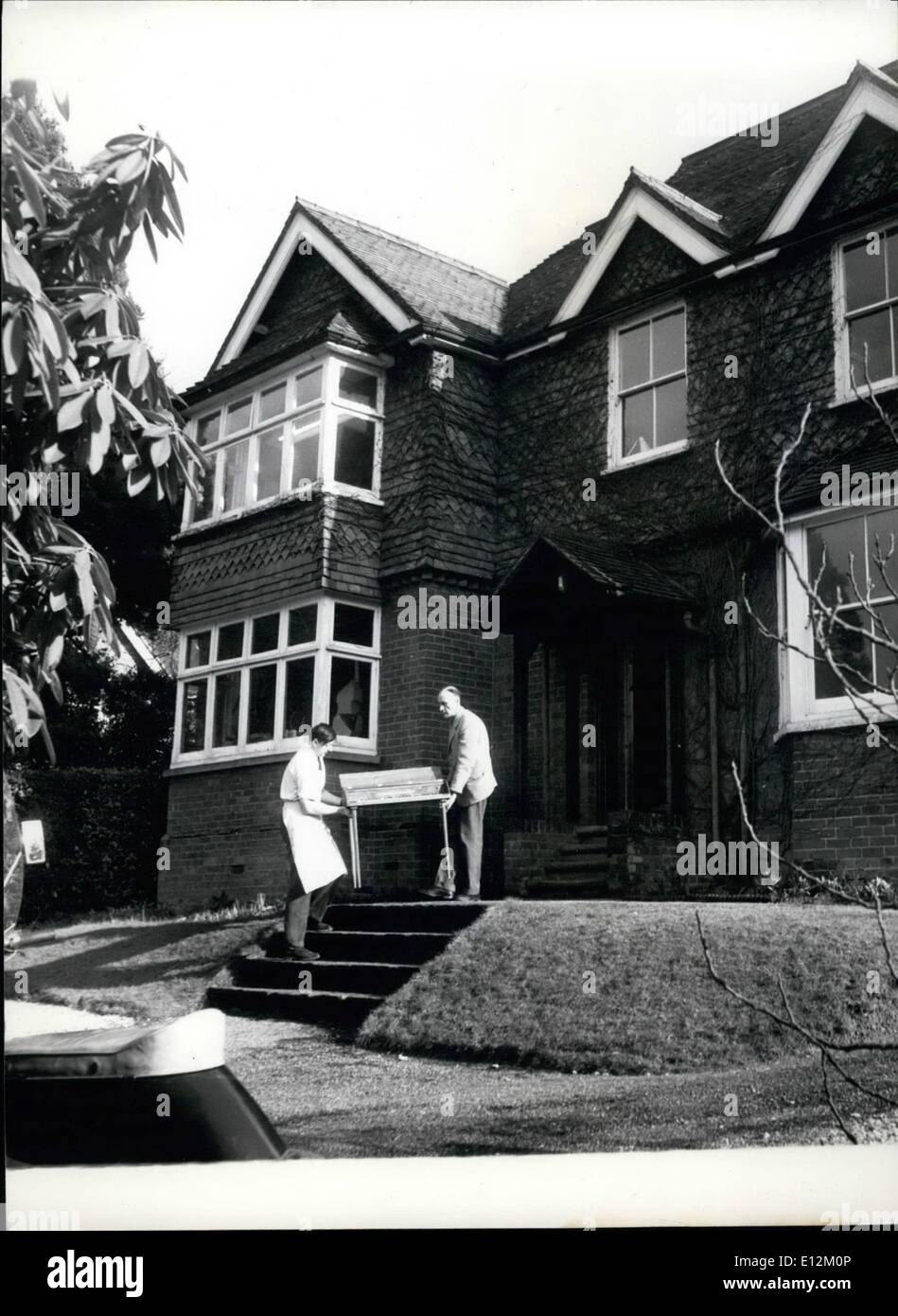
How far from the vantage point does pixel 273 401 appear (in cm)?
1053

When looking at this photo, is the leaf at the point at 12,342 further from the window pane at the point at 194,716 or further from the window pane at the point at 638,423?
the window pane at the point at 638,423

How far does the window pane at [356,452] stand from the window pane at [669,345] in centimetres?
233

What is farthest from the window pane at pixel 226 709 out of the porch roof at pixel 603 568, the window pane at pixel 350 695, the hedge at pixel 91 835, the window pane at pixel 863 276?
the window pane at pixel 863 276

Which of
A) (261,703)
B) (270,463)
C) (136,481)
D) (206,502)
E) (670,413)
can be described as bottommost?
(261,703)

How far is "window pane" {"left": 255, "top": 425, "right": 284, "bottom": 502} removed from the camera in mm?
9703

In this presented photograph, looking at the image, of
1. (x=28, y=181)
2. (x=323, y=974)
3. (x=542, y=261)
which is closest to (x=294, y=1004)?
(x=323, y=974)

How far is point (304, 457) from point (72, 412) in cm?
538

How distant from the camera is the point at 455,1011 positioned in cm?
614

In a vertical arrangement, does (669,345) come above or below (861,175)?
below

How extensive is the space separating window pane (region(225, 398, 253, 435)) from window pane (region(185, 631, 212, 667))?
3.35 meters

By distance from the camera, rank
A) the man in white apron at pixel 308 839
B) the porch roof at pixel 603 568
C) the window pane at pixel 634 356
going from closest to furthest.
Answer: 1. the man in white apron at pixel 308 839
2. the porch roof at pixel 603 568
3. the window pane at pixel 634 356

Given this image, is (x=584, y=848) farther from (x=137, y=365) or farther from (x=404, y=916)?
(x=137, y=365)

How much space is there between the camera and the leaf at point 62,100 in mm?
5395
